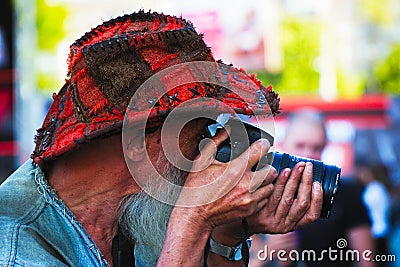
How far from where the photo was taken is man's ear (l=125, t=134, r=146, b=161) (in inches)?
66.3

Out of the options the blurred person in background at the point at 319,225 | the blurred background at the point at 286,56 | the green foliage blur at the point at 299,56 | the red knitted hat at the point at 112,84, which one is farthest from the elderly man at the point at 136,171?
the green foliage blur at the point at 299,56

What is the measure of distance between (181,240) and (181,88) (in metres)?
0.37

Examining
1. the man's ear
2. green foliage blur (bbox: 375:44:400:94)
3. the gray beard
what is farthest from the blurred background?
the gray beard

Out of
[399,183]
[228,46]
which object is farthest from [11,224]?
[228,46]

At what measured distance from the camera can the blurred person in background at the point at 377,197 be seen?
14.6 feet

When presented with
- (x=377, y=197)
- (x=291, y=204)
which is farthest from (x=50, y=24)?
(x=291, y=204)

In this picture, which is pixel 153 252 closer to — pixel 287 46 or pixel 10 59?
pixel 10 59

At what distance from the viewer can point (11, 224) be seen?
1525 millimetres

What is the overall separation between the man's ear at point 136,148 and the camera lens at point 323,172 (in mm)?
323

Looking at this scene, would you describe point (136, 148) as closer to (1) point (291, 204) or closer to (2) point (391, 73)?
(1) point (291, 204)

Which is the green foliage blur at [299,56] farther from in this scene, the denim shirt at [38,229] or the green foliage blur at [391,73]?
the denim shirt at [38,229]

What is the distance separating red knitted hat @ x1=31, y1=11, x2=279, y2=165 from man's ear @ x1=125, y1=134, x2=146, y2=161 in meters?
0.08

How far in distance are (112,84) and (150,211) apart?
36 centimetres

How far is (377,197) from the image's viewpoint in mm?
4973
